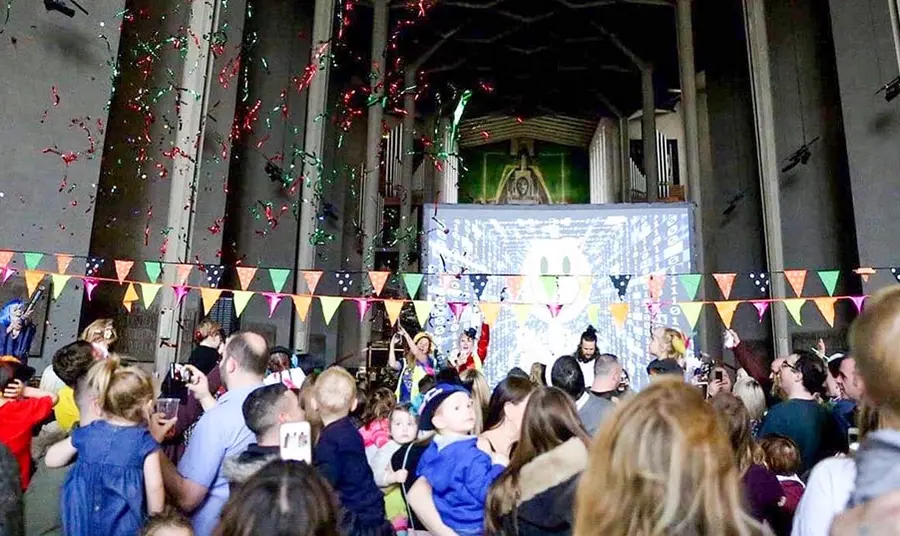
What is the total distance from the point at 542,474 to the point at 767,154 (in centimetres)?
943

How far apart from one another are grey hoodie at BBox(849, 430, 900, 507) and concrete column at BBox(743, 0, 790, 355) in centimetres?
926

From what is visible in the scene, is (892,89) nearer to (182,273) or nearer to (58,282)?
(182,273)

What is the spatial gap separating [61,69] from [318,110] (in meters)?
4.49

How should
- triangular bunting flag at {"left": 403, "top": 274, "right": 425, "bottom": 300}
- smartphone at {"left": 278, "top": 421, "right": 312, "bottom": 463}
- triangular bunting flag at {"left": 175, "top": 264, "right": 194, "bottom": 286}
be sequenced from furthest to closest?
triangular bunting flag at {"left": 403, "top": 274, "right": 425, "bottom": 300}
triangular bunting flag at {"left": 175, "top": 264, "right": 194, "bottom": 286}
smartphone at {"left": 278, "top": 421, "right": 312, "bottom": 463}

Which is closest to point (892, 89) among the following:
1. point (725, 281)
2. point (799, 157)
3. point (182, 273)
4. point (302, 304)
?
point (799, 157)

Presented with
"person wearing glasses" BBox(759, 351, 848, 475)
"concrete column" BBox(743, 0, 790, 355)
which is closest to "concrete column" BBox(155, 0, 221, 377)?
"person wearing glasses" BBox(759, 351, 848, 475)

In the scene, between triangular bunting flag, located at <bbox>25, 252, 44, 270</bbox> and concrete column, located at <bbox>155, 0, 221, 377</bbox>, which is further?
concrete column, located at <bbox>155, 0, 221, 377</bbox>

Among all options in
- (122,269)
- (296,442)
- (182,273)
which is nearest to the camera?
(296,442)

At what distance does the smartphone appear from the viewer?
1800 millimetres

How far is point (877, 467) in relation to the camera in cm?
81

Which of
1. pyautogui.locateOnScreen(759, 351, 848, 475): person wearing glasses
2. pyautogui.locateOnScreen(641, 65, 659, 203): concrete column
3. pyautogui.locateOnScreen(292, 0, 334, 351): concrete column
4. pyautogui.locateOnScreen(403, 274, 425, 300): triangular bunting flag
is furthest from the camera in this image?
pyautogui.locateOnScreen(641, 65, 659, 203): concrete column

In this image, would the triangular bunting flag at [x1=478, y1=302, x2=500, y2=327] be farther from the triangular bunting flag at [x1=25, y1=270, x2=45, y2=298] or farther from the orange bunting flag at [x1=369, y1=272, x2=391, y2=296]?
the triangular bunting flag at [x1=25, y1=270, x2=45, y2=298]

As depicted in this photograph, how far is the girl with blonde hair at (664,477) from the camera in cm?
107

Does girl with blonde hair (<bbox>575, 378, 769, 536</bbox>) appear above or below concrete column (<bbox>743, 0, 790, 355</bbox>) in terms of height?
below
